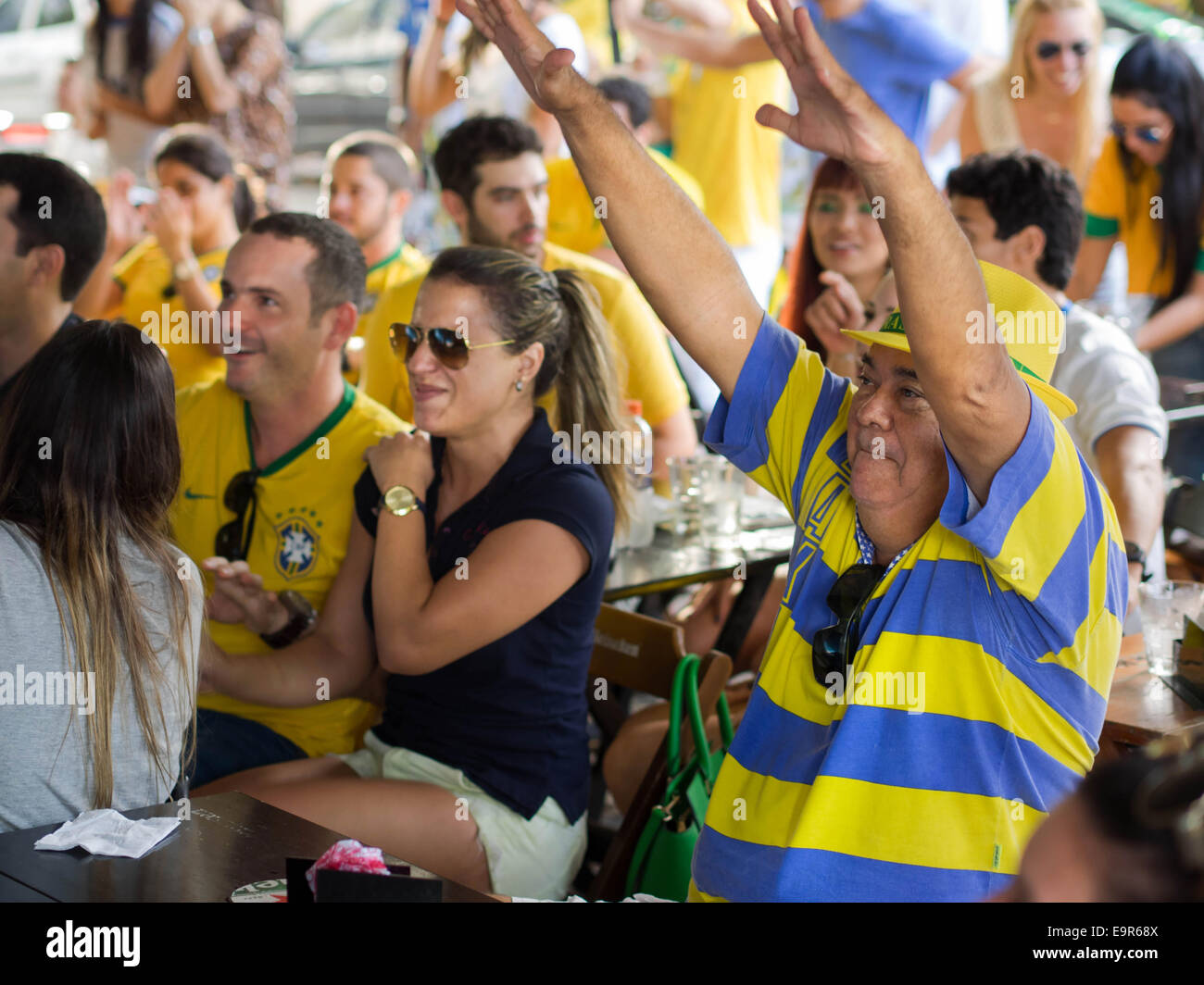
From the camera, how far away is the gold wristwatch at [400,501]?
244cm

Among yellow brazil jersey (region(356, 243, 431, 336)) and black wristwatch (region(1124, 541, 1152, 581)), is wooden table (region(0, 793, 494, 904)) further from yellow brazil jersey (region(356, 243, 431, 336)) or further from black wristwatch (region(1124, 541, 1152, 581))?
yellow brazil jersey (region(356, 243, 431, 336))

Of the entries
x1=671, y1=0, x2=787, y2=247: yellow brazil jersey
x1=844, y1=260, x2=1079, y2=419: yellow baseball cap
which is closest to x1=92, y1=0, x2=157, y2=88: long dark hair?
x1=671, y1=0, x2=787, y2=247: yellow brazil jersey

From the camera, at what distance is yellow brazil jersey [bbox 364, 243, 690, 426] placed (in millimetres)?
4156

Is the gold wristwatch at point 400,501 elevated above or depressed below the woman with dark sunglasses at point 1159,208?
below

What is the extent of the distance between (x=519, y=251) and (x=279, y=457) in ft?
5.50

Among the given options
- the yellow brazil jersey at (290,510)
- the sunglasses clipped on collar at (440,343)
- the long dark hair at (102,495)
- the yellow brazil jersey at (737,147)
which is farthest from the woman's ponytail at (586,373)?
the yellow brazil jersey at (737,147)

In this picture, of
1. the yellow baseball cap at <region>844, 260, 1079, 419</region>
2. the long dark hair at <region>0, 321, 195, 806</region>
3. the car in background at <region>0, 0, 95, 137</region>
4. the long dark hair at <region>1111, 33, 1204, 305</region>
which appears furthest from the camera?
the car in background at <region>0, 0, 95, 137</region>

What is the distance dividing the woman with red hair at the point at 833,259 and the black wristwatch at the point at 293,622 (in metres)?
1.72

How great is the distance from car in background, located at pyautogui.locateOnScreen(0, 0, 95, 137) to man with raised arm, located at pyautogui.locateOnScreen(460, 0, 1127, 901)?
8527 millimetres

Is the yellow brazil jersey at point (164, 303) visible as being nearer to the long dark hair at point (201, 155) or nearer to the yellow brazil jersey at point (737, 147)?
the long dark hair at point (201, 155)

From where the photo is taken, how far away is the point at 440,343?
2615 millimetres

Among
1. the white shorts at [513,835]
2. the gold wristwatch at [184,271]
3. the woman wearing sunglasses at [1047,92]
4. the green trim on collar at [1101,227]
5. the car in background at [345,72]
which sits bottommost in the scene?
the white shorts at [513,835]

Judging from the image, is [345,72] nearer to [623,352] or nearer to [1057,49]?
[1057,49]

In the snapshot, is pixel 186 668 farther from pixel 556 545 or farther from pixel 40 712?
pixel 556 545
